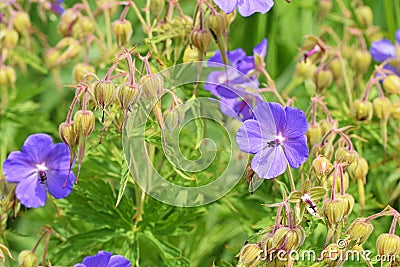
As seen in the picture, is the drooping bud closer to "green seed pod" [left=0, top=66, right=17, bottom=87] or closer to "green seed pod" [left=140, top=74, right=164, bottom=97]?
"green seed pod" [left=140, top=74, right=164, bottom=97]

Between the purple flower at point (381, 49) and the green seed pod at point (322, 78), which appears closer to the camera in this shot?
the green seed pod at point (322, 78)

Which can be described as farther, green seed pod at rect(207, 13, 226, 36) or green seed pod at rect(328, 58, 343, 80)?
green seed pod at rect(328, 58, 343, 80)

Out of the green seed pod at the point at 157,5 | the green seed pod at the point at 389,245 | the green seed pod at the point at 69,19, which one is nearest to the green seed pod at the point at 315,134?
the green seed pod at the point at 389,245

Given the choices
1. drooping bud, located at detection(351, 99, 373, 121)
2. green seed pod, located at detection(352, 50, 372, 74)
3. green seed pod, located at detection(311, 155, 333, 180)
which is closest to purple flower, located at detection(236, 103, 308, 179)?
green seed pod, located at detection(311, 155, 333, 180)

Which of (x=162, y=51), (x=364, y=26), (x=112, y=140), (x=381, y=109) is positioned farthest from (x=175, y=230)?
(x=364, y=26)

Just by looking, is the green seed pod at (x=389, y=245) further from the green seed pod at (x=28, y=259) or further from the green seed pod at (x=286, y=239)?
the green seed pod at (x=28, y=259)

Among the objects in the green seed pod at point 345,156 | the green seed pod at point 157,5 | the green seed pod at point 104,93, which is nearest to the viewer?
the green seed pod at point 104,93
